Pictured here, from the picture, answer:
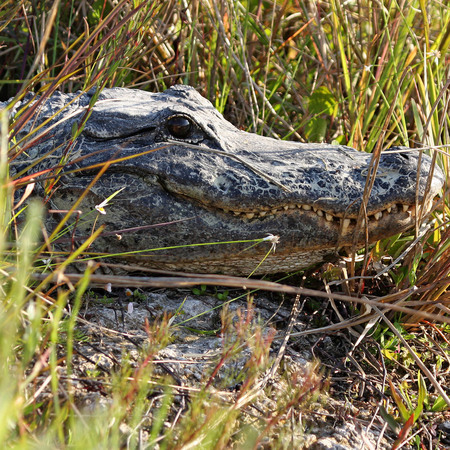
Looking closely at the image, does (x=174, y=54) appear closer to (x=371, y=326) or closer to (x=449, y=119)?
(x=449, y=119)

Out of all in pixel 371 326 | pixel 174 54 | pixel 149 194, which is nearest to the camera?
pixel 371 326

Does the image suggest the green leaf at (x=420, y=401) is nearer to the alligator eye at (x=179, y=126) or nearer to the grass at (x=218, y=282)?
the grass at (x=218, y=282)

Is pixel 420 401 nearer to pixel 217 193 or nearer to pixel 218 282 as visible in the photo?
pixel 218 282

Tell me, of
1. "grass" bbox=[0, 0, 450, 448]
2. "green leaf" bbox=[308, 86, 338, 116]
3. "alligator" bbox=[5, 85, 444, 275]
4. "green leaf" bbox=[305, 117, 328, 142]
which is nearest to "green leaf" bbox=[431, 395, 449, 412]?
"grass" bbox=[0, 0, 450, 448]

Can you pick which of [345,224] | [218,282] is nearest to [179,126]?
[345,224]

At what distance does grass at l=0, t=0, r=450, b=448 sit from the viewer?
1486mm

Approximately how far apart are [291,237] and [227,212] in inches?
13.1

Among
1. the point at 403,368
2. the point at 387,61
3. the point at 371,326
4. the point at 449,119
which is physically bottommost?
the point at 403,368

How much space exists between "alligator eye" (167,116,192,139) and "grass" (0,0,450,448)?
371 millimetres

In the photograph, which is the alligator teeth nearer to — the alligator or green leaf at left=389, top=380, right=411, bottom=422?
the alligator

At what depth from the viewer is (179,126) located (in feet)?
9.01

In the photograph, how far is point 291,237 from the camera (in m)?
2.61

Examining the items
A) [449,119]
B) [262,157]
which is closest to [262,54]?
[449,119]

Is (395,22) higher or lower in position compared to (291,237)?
higher
